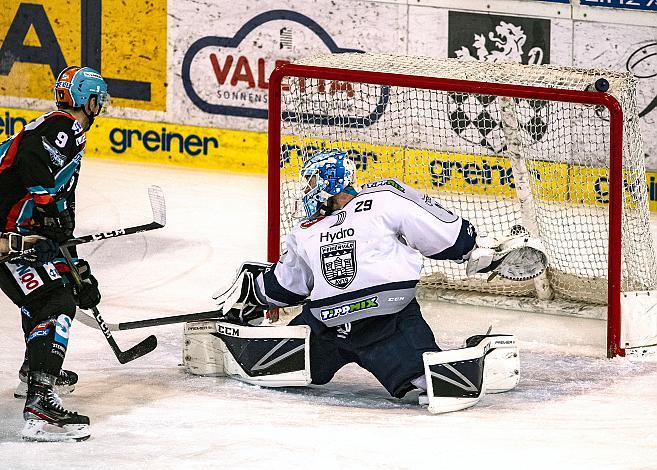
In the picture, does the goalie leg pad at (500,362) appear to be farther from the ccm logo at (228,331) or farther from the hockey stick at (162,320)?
the hockey stick at (162,320)

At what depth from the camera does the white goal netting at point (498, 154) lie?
603 cm

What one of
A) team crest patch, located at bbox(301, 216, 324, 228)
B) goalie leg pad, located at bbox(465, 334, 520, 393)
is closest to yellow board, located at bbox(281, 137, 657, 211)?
team crest patch, located at bbox(301, 216, 324, 228)

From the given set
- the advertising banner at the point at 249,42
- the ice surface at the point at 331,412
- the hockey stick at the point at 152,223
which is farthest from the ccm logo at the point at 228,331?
the advertising banner at the point at 249,42

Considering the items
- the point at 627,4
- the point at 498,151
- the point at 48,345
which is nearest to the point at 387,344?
the point at 48,345

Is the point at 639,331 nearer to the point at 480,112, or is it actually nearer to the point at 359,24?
the point at 480,112

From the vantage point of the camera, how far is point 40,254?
473 cm

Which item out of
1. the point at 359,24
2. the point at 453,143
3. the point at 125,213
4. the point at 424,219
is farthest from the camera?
the point at 359,24

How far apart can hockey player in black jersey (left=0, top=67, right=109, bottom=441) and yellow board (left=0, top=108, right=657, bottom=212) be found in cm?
176

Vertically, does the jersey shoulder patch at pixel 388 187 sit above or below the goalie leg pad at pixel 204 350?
above

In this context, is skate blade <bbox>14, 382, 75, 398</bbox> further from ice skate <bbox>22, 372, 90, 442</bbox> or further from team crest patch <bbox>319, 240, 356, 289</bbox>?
team crest patch <bbox>319, 240, 356, 289</bbox>

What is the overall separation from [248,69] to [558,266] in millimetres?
3046

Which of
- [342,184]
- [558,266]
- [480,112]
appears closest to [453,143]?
[480,112]

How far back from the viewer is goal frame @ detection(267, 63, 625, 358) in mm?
5633

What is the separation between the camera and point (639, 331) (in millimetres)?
5672
